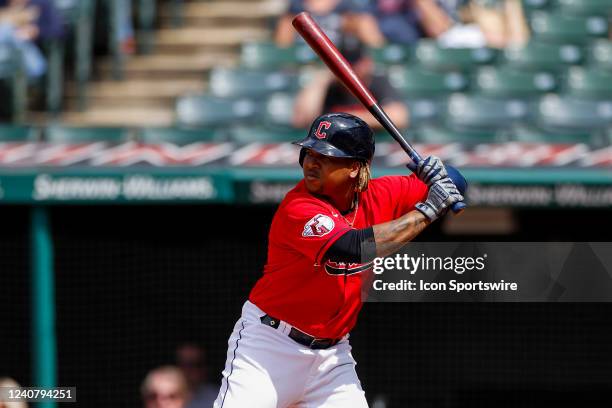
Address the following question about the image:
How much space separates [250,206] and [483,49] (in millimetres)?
3307

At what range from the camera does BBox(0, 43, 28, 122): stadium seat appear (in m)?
7.90

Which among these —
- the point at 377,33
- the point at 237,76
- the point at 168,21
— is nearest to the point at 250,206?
the point at 237,76

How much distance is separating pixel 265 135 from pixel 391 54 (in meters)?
2.00

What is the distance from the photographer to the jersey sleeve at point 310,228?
3787 mm

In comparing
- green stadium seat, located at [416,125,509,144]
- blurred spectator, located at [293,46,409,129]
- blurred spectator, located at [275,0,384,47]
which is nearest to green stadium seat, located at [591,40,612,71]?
blurred spectator, located at [275,0,384,47]

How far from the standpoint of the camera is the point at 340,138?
3904 millimetres

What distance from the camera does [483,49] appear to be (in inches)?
336

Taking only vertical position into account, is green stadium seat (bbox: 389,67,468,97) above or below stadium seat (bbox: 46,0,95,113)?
below

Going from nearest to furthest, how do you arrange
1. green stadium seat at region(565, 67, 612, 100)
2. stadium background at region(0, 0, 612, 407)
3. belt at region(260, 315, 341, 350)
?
1. belt at region(260, 315, 341, 350)
2. stadium background at region(0, 0, 612, 407)
3. green stadium seat at region(565, 67, 612, 100)

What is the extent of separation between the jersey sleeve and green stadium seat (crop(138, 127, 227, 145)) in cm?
221

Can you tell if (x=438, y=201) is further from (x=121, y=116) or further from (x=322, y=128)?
(x=121, y=116)

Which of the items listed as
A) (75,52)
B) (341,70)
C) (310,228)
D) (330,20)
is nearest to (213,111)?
(330,20)

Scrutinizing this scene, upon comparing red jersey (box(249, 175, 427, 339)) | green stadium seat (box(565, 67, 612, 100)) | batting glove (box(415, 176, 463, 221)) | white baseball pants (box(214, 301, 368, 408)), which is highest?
green stadium seat (box(565, 67, 612, 100))

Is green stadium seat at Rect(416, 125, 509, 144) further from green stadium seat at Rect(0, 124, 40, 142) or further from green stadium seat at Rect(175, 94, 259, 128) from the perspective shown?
green stadium seat at Rect(0, 124, 40, 142)
